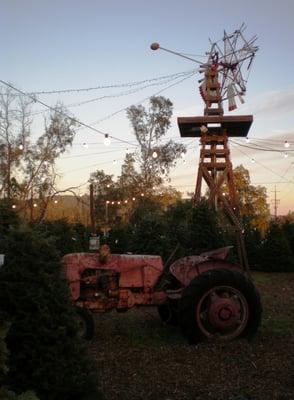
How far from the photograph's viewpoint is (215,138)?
17094 mm

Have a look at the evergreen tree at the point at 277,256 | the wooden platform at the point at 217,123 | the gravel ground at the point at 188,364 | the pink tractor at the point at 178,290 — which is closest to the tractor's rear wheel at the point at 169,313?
the pink tractor at the point at 178,290

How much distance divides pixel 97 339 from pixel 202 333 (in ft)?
5.01

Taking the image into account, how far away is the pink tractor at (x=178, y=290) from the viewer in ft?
22.2

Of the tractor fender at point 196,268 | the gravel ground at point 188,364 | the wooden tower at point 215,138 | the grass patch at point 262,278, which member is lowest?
the gravel ground at point 188,364

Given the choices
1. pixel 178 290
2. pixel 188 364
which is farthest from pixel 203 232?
pixel 188 364

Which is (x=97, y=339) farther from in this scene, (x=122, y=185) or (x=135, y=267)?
(x=122, y=185)

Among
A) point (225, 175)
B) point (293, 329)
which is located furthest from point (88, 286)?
point (225, 175)

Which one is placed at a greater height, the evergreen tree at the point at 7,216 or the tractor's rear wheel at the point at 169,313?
the evergreen tree at the point at 7,216

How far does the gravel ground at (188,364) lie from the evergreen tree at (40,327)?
0.93m

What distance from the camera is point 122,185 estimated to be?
43500 mm

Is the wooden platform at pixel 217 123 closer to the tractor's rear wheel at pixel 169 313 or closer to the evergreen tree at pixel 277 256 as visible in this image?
the evergreen tree at pixel 277 256

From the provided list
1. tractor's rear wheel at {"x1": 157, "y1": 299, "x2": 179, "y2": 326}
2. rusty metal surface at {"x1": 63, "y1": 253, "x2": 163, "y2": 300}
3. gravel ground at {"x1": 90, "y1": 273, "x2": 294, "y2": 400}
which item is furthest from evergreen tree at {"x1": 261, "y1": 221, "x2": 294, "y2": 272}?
rusty metal surface at {"x1": 63, "y1": 253, "x2": 163, "y2": 300}

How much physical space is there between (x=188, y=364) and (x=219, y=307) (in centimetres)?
132

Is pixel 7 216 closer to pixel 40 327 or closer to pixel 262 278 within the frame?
pixel 40 327
